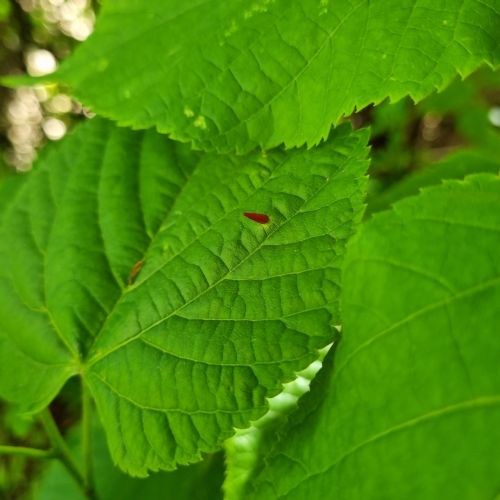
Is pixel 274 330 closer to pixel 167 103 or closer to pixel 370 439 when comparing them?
pixel 370 439

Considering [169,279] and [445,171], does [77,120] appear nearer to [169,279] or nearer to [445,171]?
[445,171]

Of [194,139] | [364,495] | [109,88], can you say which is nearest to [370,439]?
[364,495]

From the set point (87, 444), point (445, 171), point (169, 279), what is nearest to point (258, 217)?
point (169, 279)

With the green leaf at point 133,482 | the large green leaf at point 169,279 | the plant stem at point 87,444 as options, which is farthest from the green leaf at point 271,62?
the green leaf at point 133,482

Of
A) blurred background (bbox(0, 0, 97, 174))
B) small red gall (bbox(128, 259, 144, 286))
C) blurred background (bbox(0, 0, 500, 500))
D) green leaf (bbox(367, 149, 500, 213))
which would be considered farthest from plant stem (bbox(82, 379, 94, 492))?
blurred background (bbox(0, 0, 97, 174))

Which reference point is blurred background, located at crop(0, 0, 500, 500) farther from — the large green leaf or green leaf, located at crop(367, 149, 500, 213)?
the large green leaf
